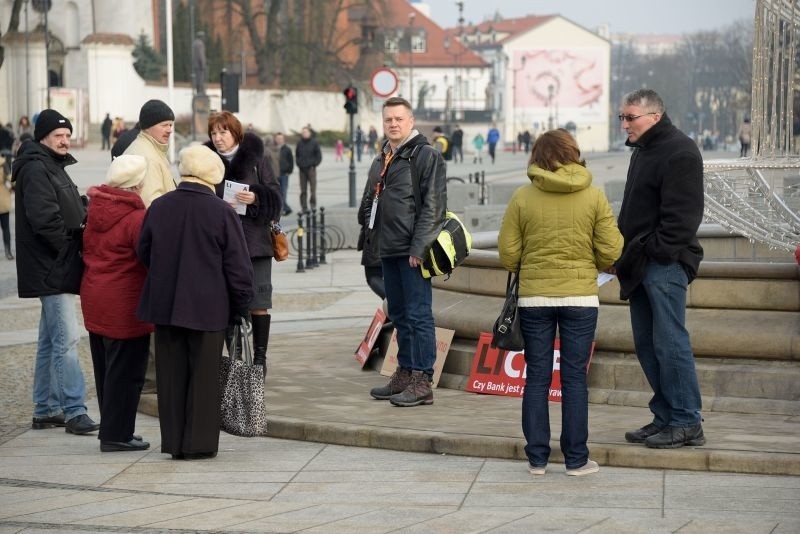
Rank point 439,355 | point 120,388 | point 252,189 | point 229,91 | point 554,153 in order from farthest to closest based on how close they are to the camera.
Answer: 1. point 229,91
2. point 439,355
3. point 252,189
4. point 120,388
5. point 554,153

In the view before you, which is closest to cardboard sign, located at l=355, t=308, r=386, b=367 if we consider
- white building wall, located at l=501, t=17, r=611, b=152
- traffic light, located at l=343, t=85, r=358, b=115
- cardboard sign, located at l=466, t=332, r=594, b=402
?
cardboard sign, located at l=466, t=332, r=594, b=402

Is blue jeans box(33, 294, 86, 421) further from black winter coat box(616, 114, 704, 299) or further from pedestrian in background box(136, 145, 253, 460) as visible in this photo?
black winter coat box(616, 114, 704, 299)

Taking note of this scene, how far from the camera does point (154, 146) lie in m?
9.42

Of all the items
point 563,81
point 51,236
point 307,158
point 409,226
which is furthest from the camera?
point 563,81

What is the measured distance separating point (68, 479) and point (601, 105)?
446 ft

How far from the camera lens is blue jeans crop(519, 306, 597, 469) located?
737 cm

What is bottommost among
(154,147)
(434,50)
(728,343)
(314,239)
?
(314,239)

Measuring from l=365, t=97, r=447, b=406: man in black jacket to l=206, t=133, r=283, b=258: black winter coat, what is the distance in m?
0.68

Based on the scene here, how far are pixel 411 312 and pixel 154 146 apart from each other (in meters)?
1.86

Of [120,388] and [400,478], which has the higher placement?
[120,388]

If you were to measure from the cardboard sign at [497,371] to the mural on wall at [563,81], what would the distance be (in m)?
132

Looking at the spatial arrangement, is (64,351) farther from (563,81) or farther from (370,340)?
(563,81)

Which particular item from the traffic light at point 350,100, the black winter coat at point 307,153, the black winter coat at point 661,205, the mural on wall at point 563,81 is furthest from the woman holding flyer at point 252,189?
the mural on wall at point 563,81

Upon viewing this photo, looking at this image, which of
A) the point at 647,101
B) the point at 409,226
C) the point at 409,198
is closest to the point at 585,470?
the point at 647,101
